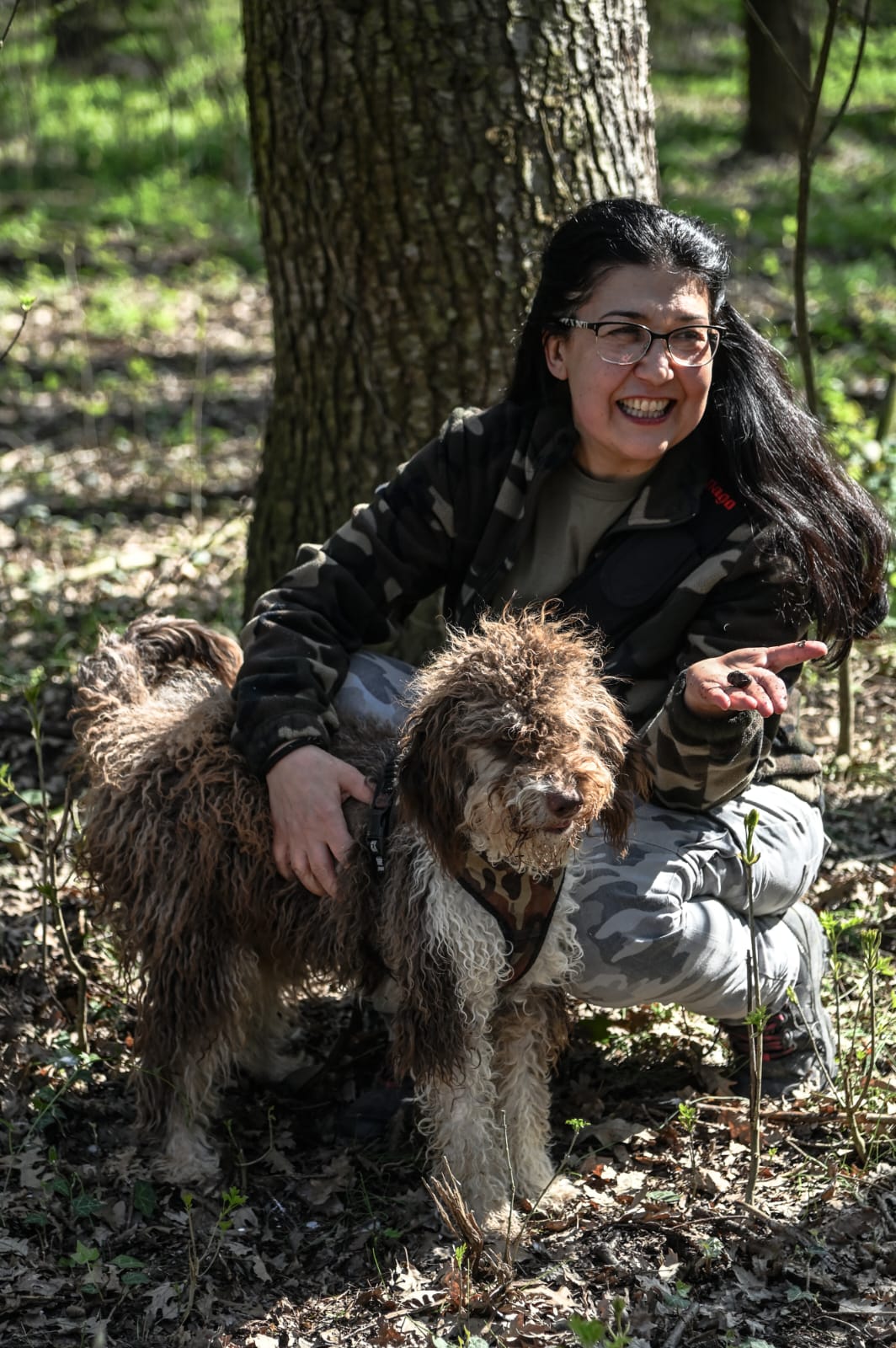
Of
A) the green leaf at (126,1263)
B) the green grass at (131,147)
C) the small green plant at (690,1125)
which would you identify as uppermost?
the green grass at (131,147)

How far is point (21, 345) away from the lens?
10164 millimetres

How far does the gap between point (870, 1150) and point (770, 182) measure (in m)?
13.8

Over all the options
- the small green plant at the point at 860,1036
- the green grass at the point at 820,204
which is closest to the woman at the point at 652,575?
the small green plant at the point at 860,1036

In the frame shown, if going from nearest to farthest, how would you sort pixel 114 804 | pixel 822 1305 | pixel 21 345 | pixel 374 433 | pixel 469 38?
pixel 822 1305 → pixel 114 804 → pixel 469 38 → pixel 374 433 → pixel 21 345

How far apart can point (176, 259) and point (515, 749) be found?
36.1 ft

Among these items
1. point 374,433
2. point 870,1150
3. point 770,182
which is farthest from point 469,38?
point 770,182

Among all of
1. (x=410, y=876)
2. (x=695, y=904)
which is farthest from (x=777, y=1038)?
(x=410, y=876)

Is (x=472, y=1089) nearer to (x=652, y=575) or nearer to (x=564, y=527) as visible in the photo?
(x=652, y=575)

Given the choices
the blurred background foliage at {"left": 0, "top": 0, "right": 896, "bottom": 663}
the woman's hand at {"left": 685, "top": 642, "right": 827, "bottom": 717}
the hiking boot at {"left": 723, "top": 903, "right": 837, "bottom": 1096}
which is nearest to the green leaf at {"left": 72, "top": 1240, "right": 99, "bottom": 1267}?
the hiking boot at {"left": 723, "top": 903, "right": 837, "bottom": 1096}

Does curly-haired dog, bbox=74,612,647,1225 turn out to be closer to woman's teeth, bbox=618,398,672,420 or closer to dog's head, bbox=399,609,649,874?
dog's head, bbox=399,609,649,874

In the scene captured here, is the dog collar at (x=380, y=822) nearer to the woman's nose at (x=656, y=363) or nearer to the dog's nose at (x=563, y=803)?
the dog's nose at (x=563, y=803)

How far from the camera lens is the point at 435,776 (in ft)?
9.48

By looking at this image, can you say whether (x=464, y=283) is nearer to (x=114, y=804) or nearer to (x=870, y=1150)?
(x=114, y=804)

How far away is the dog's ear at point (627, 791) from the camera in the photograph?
3038 mm
